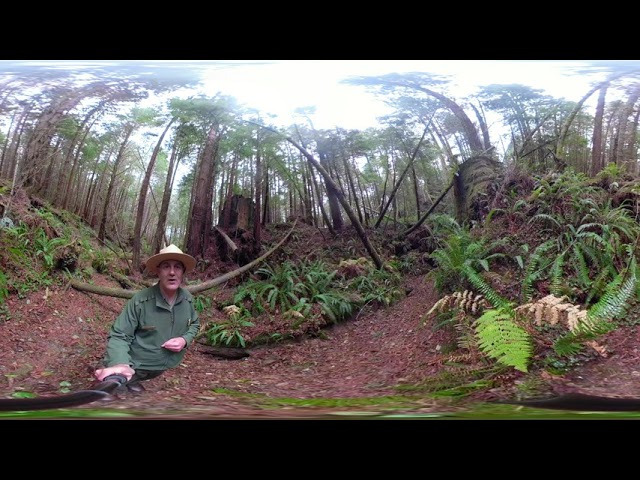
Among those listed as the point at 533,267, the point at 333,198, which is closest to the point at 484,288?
the point at 533,267

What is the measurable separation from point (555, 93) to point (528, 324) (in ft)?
5.22

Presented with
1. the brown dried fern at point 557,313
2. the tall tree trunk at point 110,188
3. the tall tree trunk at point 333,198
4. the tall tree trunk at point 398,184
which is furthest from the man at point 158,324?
the brown dried fern at point 557,313

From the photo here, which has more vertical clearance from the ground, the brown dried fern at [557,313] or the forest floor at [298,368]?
the brown dried fern at [557,313]

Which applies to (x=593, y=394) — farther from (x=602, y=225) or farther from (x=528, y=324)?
(x=602, y=225)

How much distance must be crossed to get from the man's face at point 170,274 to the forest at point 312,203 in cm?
12

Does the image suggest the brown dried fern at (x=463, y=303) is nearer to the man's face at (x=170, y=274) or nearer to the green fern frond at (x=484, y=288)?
the green fern frond at (x=484, y=288)

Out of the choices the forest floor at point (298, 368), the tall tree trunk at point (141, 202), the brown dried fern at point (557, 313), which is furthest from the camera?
the tall tree trunk at point (141, 202)

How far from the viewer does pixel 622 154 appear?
3.30 m

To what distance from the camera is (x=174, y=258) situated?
322 cm

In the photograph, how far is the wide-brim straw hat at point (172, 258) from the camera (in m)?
3.20

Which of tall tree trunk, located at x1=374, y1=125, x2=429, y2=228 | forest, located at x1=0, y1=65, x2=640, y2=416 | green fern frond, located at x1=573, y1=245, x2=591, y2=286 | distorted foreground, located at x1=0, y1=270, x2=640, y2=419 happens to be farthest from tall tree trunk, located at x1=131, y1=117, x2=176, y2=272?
green fern frond, located at x1=573, y1=245, x2=591, y2=286

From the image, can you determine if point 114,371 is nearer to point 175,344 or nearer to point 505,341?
point 175,344

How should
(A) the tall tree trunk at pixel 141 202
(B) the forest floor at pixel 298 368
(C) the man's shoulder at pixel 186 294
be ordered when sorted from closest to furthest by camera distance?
1. (B) the forest floor at pixel 298 368
2. (A) the tall tree trunk at pixel 141 202
3. (C) the man's shoulder at pixel 186 294

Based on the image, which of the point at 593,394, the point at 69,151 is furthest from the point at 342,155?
the point at 593,394
